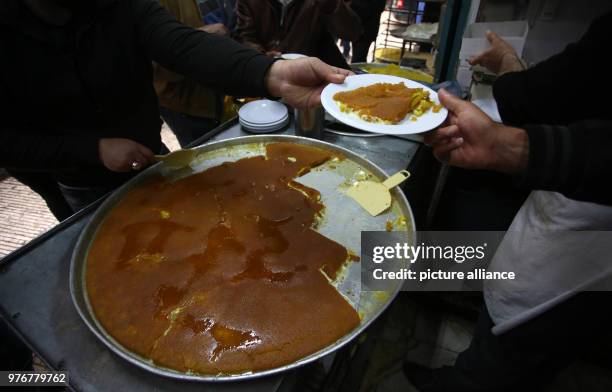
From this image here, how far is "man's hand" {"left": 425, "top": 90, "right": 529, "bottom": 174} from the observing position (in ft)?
2.69

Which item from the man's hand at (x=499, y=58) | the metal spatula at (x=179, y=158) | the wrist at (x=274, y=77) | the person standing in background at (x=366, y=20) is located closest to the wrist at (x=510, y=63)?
the man's hand at (x=499, y=58)

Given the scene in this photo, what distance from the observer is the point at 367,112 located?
1.16m

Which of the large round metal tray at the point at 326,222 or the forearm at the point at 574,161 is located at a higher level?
the forearm at the point at 574,161

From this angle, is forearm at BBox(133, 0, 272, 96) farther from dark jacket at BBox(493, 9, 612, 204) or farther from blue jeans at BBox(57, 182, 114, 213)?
dark jacket at BBox(493, 9, 612, 204)

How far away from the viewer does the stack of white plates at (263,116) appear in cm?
155

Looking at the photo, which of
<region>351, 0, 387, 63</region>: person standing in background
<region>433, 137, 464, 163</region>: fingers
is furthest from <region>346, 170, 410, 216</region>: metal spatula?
<region>351, 0, 387, 63</region>: person standing in background

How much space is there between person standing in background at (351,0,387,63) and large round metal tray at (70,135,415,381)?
7.67 ft

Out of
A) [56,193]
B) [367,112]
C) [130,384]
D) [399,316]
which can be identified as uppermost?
[367,112]

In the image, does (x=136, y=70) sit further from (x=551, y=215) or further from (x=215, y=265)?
(x=551, y=215)

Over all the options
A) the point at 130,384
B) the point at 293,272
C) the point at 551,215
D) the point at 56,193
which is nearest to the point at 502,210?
the point at 551,215

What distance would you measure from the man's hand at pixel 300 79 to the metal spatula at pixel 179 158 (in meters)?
0.41

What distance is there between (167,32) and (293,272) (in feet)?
3.32

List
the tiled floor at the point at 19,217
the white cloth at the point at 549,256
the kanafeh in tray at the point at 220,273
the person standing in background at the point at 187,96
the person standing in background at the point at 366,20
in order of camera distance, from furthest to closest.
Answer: the person standing in background at the point at 366,20 < the tiled floor at the point at 19,217 < the person standing in background at the point at 187,96 < the white cloth at the point at 549,256 < the kanafeh in tray at the point at 220,273

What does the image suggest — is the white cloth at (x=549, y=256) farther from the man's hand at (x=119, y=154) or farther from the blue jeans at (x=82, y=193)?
the blue jeans at (x=82, y=193)
